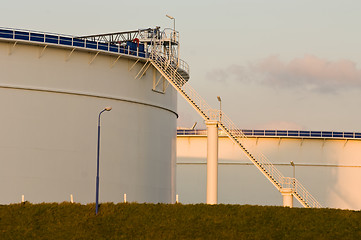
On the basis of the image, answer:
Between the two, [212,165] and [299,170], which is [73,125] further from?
[299,170]

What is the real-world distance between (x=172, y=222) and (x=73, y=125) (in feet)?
31.9

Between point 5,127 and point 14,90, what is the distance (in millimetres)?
2292

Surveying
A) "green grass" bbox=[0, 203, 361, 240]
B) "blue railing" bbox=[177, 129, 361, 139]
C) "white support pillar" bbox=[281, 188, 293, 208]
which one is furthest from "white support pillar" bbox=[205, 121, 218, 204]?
"blue railing" bbox=[177, 129, 361, 139]

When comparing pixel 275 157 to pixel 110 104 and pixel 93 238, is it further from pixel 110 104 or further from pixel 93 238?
pixel 93 238

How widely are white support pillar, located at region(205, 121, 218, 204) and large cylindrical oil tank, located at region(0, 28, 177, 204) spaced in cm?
491

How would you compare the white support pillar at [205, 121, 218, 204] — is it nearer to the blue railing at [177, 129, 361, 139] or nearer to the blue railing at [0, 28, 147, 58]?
the blue railing at [0, 28, 147, 58]

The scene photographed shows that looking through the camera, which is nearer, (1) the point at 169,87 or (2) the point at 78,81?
(2) the point at 78,81

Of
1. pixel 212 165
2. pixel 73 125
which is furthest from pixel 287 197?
pixel 73 125

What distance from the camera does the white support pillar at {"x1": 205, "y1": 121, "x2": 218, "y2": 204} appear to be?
43.1 m

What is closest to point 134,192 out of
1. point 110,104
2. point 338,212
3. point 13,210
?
point 110,104

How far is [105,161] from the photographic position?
43.6 meters

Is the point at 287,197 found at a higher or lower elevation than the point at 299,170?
lower

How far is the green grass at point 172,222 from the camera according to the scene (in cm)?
3528

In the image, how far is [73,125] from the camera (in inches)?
1678
